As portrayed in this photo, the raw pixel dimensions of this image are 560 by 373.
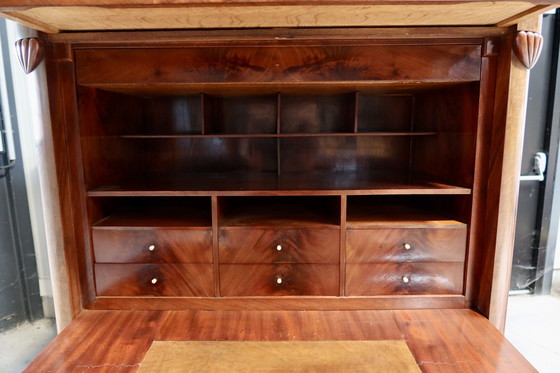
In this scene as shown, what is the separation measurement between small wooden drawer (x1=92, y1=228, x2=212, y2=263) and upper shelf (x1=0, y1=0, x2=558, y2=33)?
2.60 feet

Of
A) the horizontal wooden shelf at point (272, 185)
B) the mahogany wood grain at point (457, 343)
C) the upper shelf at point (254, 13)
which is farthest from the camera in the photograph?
the horizontal wooden shelf at point (272, 185)

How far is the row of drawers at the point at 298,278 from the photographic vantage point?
56.2 inches

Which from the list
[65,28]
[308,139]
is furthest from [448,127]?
[65,28]

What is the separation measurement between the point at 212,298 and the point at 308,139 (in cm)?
105

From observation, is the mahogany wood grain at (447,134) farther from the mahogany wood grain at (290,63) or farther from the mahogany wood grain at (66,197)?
the mahogany wood grain at (66,197)

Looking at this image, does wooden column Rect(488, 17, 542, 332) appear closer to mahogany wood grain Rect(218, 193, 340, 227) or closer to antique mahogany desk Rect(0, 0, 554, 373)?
antique mahogany desk Rect(0, 0, 554, 373)

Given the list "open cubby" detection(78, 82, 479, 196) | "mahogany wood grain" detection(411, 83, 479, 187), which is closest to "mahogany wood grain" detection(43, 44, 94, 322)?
"open cubby" detection(78, 82, 479, 196)

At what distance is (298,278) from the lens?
1430 mm

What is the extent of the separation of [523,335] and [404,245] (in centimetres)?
121

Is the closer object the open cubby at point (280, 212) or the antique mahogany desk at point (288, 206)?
the antique mahogany desk at point (288, 206)

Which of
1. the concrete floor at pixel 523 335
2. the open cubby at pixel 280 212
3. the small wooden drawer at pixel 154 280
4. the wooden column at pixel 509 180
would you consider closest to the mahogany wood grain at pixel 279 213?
the open cubby at pixel 280 212

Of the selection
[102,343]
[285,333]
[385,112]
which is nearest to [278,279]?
[285,333]

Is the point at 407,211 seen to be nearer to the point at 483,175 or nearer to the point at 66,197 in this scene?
the point at 483,175

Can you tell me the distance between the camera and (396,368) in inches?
42.7
